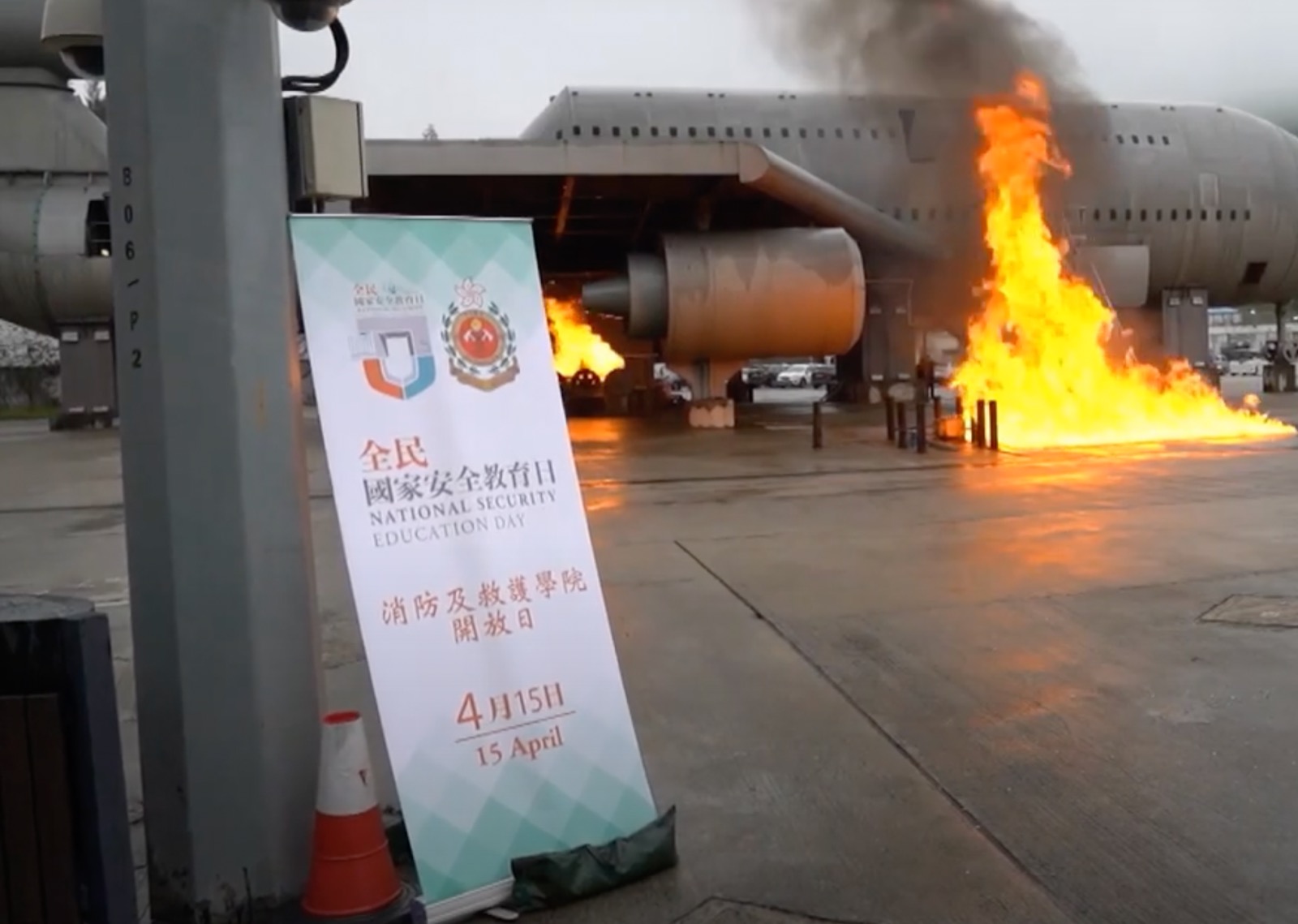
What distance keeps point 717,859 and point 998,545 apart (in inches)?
→ 215

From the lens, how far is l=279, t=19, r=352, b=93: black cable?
135 inches

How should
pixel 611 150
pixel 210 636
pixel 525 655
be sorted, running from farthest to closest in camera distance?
pixel 611 150
pixel 525 655
pixel 210 636

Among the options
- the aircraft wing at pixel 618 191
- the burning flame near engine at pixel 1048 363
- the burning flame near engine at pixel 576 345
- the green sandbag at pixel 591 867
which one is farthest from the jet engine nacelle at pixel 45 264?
the green sandbag at pixel 591 867

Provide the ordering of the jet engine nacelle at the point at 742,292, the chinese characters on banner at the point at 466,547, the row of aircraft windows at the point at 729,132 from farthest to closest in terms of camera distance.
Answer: the row of aircraft windows at the point at 729,132, the jet engine nacelle at the point at 742,292, the chinese characters on banner at the point at 466,547

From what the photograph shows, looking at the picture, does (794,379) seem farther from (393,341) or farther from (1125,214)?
(393,341)

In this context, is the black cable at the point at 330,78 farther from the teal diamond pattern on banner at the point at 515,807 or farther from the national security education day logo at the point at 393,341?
the teal diamond pattern on banner at the point at 515,807

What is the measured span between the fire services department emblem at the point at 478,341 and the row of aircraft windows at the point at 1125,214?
22.3m

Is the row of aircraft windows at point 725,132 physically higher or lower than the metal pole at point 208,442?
higher

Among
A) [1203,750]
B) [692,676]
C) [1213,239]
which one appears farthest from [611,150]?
[1213,239]

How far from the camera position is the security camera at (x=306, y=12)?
3020 millimetres

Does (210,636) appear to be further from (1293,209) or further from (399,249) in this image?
(1293,209)

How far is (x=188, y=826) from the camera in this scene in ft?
10.1

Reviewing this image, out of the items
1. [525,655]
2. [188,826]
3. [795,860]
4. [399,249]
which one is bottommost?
[795,860]

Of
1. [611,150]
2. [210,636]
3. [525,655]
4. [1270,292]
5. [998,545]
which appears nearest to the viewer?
[210,636]
